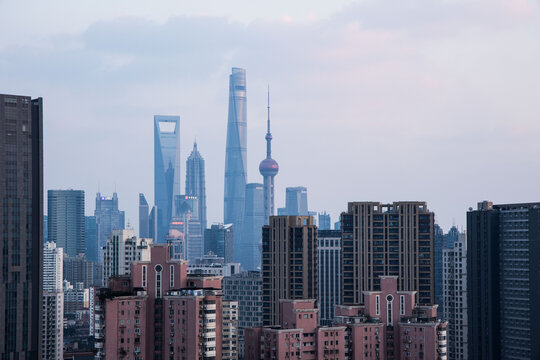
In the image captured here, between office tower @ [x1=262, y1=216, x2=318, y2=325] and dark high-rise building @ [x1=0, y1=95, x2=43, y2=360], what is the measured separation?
38546 mm

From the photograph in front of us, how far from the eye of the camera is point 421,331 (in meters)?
84.6

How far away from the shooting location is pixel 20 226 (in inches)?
3541

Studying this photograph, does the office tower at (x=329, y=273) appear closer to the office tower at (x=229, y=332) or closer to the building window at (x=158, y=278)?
the office tower at (x=229, y=332)

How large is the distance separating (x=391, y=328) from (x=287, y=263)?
126 feet

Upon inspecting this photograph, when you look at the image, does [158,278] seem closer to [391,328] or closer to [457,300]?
[391,328]

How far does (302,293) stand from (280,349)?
139ft

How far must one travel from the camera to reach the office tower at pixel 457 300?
4823 inches

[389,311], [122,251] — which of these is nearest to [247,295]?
[122,251]

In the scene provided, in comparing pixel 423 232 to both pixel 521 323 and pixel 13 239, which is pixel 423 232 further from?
pixel 13 239

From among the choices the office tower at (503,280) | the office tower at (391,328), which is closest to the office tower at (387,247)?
the office tower at (503,280)

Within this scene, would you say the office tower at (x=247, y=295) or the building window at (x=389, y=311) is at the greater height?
the building window at (x=389, y=311)

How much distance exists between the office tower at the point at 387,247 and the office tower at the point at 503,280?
503 cm

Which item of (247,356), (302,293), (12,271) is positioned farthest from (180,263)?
(302,293)

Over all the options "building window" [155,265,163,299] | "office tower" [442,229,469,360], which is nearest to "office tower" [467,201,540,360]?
"office tower" [442,229,469,360]
